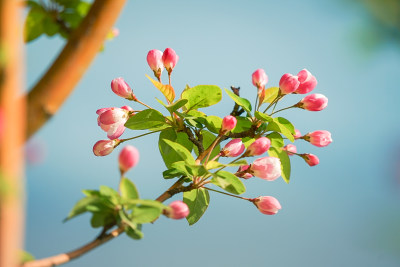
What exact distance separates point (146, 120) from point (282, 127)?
0.22 m

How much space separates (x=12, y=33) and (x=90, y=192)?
0.71 feet

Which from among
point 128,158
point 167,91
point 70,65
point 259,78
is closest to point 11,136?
point 70,65

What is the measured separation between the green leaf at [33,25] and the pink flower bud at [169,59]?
21 cm

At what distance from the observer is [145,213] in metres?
0.54

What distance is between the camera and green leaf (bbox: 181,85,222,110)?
0.74m

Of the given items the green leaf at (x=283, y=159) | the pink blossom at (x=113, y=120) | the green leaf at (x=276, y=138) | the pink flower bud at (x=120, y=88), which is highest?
the green leaf at (x=276, y=138)

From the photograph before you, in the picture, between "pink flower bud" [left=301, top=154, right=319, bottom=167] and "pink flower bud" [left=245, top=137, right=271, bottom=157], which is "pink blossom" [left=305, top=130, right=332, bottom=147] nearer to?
"pink flower bud" [left=301, top=154, right=319, bottom=167]

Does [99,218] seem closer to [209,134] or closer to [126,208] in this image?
[126,208]

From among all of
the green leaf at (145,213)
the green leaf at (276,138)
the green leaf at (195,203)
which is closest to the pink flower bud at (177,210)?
the green leaf at (145,213)

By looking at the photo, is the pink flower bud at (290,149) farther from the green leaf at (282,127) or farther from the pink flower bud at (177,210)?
the pink flower bud at (177,210)

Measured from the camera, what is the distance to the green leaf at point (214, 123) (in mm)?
729

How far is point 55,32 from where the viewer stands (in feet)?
2.05

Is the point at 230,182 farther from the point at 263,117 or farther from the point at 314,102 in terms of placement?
the point at 314,102

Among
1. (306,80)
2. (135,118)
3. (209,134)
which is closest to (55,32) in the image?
(135,118)
